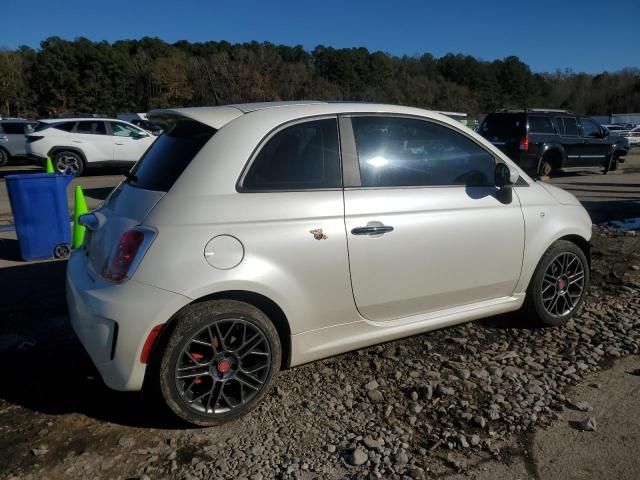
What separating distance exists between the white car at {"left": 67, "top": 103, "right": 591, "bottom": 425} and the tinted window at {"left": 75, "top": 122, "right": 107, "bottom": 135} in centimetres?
1312

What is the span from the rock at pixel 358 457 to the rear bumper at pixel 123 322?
44.3 inches

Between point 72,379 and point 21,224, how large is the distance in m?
3.29

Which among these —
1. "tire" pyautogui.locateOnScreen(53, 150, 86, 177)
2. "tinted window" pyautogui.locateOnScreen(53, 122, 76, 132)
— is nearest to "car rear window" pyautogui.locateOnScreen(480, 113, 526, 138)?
"tire" pyautogui.locateOnScreen(53, 150, 86, 177)

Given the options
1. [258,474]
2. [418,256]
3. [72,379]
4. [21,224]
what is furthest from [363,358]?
[21,224]

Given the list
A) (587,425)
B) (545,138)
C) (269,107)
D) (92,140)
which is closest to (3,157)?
(92,140)

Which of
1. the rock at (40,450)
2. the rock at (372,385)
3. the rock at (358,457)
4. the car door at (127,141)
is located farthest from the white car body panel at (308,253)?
the car door at (127,141)

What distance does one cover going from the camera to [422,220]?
324 cm

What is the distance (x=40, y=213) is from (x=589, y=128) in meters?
14.7

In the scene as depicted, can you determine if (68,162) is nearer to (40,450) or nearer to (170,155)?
(170,155)

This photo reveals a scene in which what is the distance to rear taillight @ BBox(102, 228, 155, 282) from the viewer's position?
2.60 m

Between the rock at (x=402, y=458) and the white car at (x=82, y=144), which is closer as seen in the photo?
the rock at (x=402, y=458)

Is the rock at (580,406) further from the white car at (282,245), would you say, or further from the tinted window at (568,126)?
the tinted window at (568,126)

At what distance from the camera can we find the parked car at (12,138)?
17.0 metres

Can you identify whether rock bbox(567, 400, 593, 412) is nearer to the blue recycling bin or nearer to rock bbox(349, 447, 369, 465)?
rock bbox(349, 447, 369, 465)
